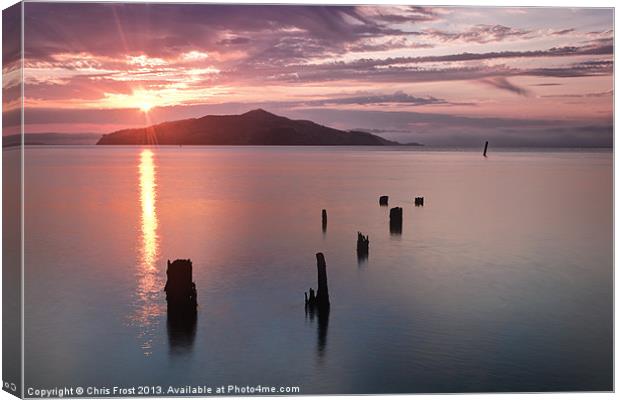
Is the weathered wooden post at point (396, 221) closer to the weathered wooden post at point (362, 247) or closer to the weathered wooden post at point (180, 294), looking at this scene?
the weathered wooden post at point (362, 247)

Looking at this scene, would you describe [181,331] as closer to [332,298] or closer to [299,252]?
[332,298]

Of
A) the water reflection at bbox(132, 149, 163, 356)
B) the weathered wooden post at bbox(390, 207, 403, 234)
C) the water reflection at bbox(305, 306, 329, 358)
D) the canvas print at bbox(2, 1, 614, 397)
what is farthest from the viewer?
the weathered wooden post at bbox(390, 207, 403, 234)

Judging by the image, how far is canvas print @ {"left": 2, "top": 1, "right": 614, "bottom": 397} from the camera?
10344 mm

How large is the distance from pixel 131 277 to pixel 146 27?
6.44 m

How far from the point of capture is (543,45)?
36.4 feet

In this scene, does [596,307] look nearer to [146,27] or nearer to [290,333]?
[290,333]

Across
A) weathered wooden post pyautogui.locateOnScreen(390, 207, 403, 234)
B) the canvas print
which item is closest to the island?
the canvas print

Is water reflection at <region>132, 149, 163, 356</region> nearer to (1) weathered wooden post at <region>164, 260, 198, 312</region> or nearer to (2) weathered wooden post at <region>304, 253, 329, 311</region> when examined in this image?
(1) weathered wooden post at <region>164, 260, 198, 312</region>

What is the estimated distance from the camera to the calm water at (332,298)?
427 inches

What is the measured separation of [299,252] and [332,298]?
460 centimetres

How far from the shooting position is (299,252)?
19.0m

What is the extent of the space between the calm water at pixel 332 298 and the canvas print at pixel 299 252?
0.05 metres

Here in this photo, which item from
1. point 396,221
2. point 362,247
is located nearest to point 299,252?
point 362,247

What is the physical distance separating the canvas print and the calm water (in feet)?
0.17
